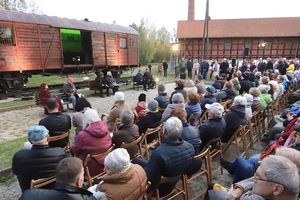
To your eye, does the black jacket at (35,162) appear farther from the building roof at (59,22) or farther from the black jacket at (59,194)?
the building roof at (59,22)

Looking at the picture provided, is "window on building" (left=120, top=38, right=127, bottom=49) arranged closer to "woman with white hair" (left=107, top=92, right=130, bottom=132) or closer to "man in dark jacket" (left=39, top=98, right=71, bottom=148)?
"woman with white hair" (left=107, top=92, right=130, bottom=132)

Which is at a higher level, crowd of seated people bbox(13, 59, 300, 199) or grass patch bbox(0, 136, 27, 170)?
crowd of seated people bbox(13, 59, 300, 199)

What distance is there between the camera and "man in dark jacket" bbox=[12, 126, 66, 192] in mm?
2982

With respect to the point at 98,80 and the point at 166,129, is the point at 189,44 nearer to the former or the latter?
the point at 98,80

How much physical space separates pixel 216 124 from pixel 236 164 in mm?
1431

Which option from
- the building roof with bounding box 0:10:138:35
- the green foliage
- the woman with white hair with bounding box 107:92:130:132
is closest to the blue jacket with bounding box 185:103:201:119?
the woman with white hair with bounding box 107:92:130:132

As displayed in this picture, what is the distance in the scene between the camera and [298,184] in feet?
6.17

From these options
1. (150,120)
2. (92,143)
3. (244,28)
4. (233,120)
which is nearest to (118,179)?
(92,143)

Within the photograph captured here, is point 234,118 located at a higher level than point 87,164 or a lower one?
higher

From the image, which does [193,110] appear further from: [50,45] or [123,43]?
[123,43]

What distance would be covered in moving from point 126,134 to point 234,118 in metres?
2.23

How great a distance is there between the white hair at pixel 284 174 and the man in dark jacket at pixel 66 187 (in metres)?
1.54

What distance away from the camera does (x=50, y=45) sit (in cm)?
1342

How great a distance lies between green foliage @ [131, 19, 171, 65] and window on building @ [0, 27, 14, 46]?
28010 mm
